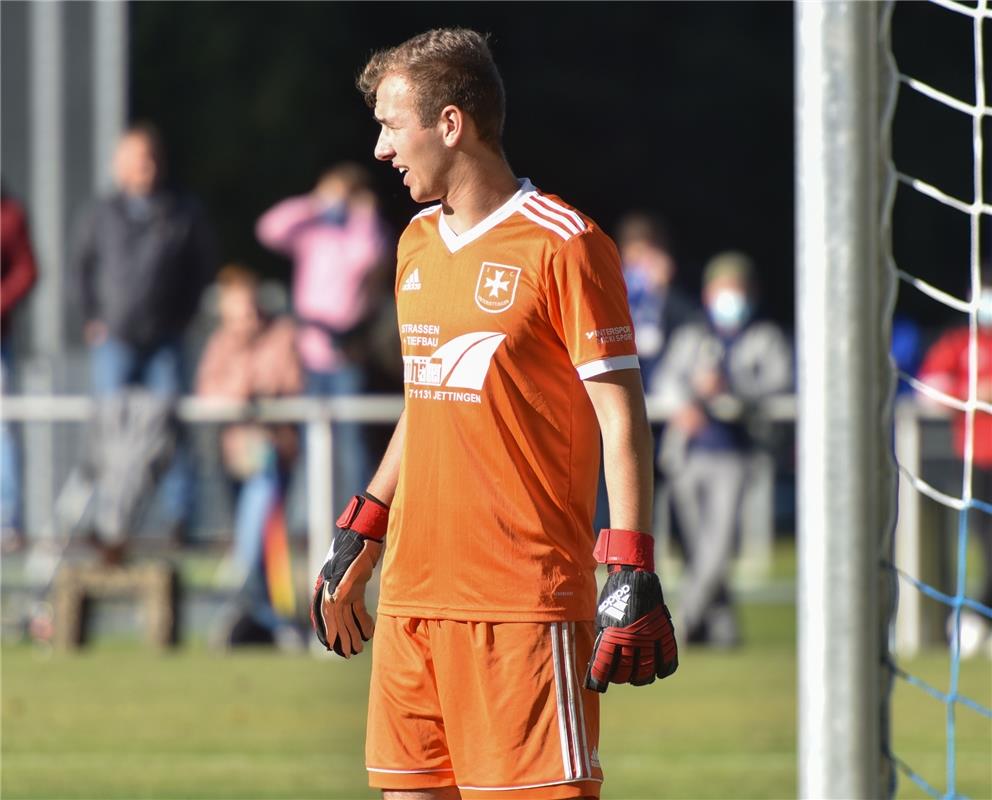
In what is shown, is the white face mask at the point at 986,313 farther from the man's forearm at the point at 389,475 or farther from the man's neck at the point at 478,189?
the man's neck at the point at 478,189

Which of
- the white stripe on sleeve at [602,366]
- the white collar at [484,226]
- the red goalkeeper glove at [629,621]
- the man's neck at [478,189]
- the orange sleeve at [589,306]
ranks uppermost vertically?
the man's neck at [478,189]

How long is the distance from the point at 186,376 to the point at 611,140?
13.7m

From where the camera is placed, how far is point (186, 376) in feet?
56.2

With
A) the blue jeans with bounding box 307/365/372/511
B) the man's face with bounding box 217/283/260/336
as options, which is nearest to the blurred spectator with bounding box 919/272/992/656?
the blue jeans with bounding box 307/365/372/511

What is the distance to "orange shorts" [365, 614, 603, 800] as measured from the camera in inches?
151

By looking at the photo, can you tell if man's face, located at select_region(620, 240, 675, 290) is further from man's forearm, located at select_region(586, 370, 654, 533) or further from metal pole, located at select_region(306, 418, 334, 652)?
man's forearm, located at select_region(586, 370, 654, 533)

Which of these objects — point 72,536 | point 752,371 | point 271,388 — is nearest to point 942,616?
point 752,371

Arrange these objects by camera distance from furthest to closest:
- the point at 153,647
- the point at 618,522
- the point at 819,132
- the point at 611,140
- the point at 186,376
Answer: the point at 611,140 → the point at 186,376 → the point at 153,647 → the point at 819,132 → the point at 618,522

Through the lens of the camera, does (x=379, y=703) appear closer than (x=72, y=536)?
Yes

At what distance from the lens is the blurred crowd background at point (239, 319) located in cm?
1137

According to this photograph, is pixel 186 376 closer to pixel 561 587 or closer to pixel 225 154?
pixel 225 154

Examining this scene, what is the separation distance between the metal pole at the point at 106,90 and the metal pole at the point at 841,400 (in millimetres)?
12204

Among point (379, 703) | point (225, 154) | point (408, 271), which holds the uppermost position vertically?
point (225, 154)

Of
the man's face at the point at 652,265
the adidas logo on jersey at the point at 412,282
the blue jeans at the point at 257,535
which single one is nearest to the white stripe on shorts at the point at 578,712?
the adidas logo on jersey at the point at 412,282
